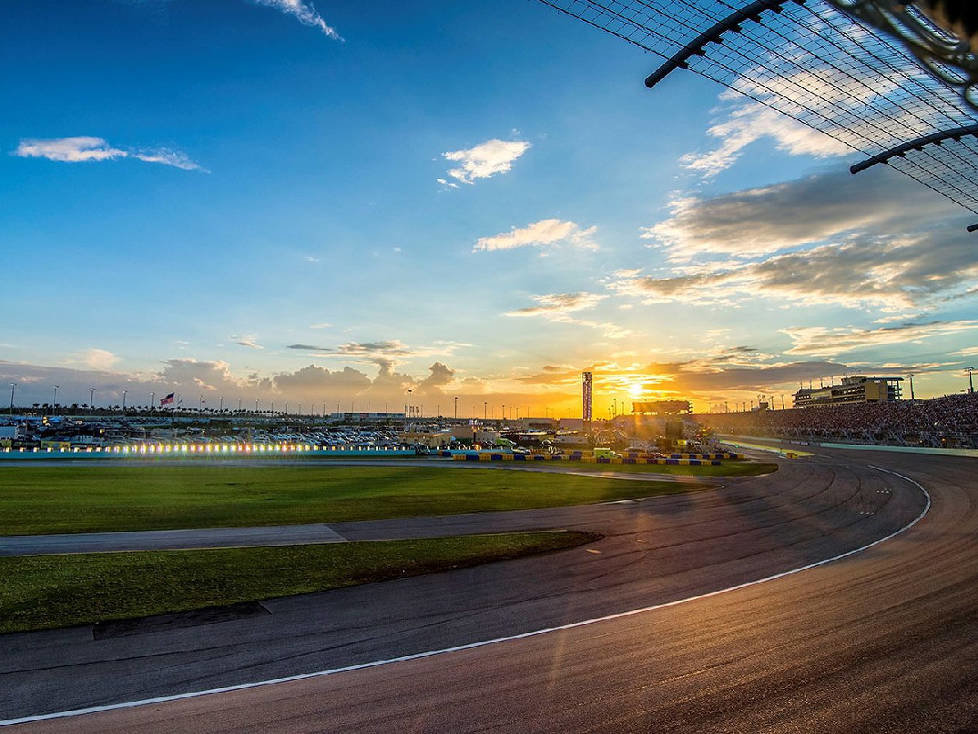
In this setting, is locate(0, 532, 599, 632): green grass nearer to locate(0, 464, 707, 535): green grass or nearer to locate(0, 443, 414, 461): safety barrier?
locate(0, 464, 707, 535): green grass

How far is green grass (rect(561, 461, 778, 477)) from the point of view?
4481 cm

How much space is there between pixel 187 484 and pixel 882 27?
38.6m

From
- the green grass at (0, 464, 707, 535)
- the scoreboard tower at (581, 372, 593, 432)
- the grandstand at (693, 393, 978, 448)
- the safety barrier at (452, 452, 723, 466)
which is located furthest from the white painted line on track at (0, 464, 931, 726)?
the scoreboard tower at (581, 372, 593, 432)

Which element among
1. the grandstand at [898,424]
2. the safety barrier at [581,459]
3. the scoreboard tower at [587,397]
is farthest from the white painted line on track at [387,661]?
the scoreboard tower at [587,397]

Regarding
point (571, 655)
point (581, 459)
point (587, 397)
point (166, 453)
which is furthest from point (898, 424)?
point (166, 453)

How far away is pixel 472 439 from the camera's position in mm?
97438

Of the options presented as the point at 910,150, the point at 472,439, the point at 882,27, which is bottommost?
the point at 472,439

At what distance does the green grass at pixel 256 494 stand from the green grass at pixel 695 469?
28.4 ft

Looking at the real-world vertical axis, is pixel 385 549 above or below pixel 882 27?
below

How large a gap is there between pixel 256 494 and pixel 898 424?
4493 inches

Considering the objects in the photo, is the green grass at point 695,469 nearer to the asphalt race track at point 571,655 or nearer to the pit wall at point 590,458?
the pit wall at point 590,458

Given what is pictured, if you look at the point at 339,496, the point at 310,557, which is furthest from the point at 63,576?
the point at 339,496

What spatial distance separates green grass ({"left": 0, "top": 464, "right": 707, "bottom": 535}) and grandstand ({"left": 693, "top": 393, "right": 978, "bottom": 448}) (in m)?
62.6

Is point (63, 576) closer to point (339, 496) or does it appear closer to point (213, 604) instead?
point (213, 604)
